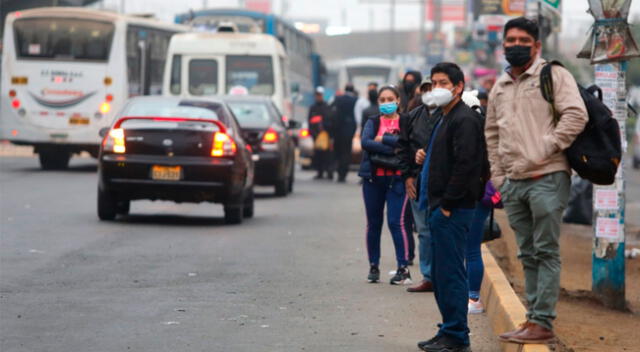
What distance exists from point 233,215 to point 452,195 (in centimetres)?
Result: 953

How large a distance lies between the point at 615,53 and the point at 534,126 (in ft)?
13.2

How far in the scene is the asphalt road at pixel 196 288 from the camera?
27.9 feet

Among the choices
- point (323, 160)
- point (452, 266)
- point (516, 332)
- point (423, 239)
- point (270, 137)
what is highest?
point (452, 266)

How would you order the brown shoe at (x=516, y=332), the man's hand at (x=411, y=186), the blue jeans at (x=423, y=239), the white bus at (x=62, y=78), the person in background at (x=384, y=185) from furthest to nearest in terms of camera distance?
1. the white bus at (x=62, y=78)
2. the person in background at (x=384, y=185)
3. the blue jeans at (x=423, y=239)
4. the man's hand at (x=411, y=186)
5. the brown shoe at (x=516, y=332)

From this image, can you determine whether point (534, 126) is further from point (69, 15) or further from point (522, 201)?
point (69, 15)

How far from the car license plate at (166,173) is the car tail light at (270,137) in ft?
19.3

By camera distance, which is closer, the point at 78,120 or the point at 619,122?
the point at 619,122

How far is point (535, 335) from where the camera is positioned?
746 centimetres

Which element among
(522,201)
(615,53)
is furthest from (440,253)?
(615,53)

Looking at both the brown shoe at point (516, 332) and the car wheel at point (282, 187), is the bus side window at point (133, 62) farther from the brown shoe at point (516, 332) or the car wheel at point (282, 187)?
the brown shoe at point (516, 332)

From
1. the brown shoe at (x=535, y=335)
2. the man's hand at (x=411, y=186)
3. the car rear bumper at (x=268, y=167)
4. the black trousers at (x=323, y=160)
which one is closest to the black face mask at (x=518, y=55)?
the brown shoe at (x=535, y=335)

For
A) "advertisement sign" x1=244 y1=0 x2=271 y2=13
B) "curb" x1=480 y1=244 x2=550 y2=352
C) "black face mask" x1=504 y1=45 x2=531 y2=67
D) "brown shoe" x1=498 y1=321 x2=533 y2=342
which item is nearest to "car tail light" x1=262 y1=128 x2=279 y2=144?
"curb" x1=480 y1=244 x2=550 y2=352

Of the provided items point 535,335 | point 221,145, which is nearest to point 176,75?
point 221,145

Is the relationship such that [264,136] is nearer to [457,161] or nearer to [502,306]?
[502,306]
